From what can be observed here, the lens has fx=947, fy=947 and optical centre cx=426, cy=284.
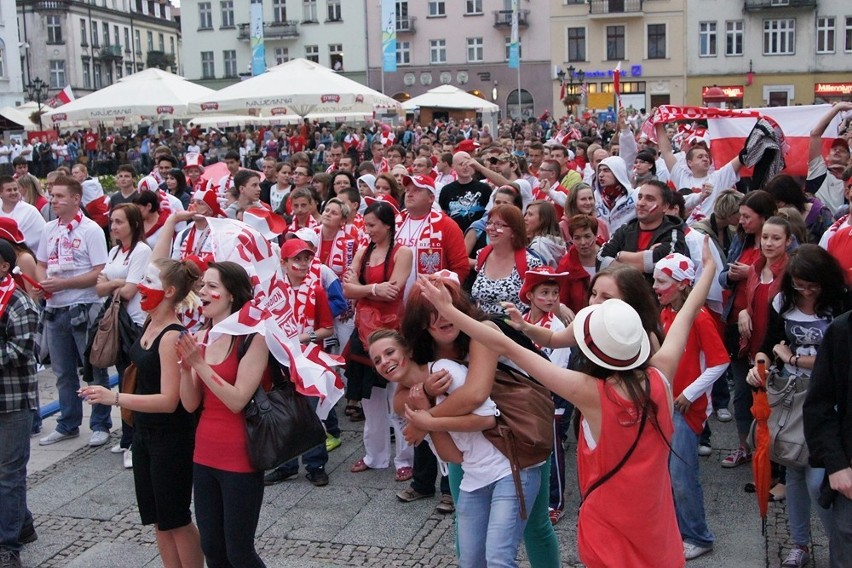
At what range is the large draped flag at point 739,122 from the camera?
9.91m

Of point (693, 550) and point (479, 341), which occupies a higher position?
point (479, 341)

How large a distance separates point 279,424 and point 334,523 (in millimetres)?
1784

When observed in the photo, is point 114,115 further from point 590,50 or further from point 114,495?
point 590,50

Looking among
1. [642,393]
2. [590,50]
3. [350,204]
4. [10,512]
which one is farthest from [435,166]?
[590,50]

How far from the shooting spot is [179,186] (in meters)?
10.3

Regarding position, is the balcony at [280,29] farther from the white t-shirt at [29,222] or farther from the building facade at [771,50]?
the white t-shirt at [29,222]

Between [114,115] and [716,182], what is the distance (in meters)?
12.0

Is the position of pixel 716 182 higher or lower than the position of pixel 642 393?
higher

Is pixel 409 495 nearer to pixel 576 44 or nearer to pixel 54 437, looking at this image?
pixel 54 437

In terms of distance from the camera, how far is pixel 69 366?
773cm

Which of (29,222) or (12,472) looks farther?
(29,222)

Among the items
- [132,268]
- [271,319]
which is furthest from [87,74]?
[271,319]

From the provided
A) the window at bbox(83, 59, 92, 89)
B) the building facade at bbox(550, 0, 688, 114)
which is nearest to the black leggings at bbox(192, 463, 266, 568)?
the building facade at bbox(550, 0, 688, 114)

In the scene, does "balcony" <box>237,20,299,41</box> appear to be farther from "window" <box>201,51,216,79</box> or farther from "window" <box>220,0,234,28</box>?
"window" <box>201,51,216,79</box>
